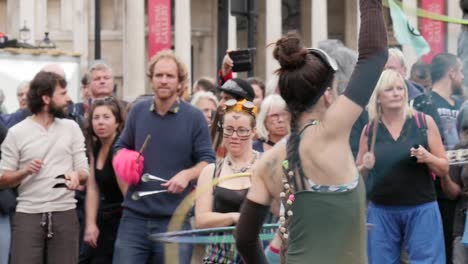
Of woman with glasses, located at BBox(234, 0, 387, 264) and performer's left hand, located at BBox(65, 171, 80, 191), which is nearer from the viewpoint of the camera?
woman with glasses, located at BBox(234, 0, 387, 264)

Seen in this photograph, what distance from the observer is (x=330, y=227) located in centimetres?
467

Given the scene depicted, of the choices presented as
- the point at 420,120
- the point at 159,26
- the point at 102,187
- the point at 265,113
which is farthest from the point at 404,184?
the point at 159,26

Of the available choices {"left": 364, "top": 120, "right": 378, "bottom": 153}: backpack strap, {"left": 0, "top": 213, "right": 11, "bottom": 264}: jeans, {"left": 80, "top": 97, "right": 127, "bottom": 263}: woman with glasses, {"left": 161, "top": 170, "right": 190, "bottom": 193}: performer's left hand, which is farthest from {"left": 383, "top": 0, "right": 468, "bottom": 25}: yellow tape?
{"left": 0, "top": 213, "right": 11, "bottom": 264}: jeans

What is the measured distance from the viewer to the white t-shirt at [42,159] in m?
10.3

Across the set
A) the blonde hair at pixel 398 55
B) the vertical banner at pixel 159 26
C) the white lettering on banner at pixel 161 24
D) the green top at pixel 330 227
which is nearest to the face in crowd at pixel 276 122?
the blonde hair at pixel 398 55

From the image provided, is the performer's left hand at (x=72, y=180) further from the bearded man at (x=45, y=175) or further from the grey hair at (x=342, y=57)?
the grey hair at (x=342, y=57)

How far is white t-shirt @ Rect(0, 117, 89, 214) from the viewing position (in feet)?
33.8

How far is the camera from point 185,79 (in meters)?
9.41

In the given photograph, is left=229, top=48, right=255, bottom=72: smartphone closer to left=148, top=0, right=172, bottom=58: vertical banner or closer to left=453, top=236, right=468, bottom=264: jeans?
left=453, top=236, right=468, bottom=264: jeans

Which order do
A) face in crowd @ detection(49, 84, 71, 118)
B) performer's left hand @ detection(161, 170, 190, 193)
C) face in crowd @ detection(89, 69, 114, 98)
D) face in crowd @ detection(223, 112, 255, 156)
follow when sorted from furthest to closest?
face in crowd @ detection(89, 69, 114, 98), face in crowd @ detection(49, 84, 71, 118), performer's left hand @ detection(161, 170, 190, 193), face in crowd @ detection(223, 112, 255, 156)

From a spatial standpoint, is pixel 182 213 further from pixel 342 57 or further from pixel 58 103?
pixel 58 103

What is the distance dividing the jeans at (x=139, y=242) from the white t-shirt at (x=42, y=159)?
143cm

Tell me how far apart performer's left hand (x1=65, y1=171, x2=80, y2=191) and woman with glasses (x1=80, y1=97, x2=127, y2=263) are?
0.55 feet

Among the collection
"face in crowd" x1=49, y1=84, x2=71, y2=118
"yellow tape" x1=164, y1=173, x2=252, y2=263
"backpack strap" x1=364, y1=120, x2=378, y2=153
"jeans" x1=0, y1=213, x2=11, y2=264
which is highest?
"face in crowd" x1=49, y1=84, x2=71, y2=118
